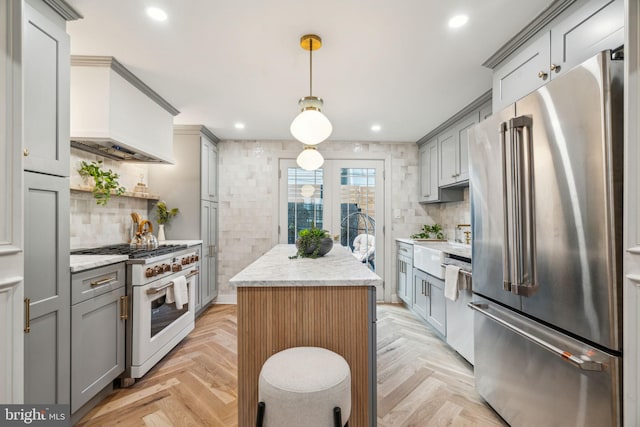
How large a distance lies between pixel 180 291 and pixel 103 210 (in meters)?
1.12

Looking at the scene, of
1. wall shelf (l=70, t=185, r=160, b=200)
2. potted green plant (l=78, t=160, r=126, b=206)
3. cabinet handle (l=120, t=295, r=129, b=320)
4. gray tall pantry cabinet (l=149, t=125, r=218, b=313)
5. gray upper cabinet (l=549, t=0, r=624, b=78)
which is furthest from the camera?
gray tall pantry cabinet (l=149, t=125, r=218, b=313)

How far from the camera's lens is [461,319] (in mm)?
2506

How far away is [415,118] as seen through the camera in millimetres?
3439

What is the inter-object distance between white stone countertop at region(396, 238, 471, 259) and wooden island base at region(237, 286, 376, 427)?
142cm

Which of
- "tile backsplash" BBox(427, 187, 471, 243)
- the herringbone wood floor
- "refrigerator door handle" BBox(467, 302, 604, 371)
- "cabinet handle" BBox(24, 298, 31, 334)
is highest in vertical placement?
"tile backsplash" BBox(427, 187, 471, 243)

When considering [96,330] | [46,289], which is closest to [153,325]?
[96,330]

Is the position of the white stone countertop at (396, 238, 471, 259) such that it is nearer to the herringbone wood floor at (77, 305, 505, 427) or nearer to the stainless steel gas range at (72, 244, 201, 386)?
the herringbone wood floor at (77, 305, 505, 427)

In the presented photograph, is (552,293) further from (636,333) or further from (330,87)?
Result: (330,87)

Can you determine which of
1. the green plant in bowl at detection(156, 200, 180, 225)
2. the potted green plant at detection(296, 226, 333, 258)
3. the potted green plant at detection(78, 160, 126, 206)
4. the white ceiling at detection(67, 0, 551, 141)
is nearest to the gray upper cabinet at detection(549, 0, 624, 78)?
the white ceiling at detection(67, 0, 551, 141)

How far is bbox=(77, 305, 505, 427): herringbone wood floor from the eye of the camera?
5.96 feet

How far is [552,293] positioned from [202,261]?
11.5ft

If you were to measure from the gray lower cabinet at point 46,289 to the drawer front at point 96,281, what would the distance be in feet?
0.22

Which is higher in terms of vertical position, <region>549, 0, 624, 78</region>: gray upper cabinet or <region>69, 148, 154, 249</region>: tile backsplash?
<region>549, 0, 624, 78</region>: gray upper cabinet

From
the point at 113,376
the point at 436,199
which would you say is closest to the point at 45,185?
the point at 113,376
